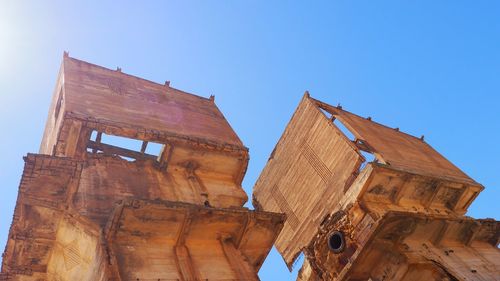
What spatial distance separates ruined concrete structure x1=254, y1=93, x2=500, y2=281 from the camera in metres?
14.7

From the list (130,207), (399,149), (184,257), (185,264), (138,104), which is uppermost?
(399,149)

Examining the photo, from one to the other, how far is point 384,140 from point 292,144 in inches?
157

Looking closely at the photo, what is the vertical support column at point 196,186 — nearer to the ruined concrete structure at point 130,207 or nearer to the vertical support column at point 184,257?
the ruined concrete structure at point 130,207

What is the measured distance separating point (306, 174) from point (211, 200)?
9.09 m

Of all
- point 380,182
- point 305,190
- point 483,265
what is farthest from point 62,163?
point 483,265

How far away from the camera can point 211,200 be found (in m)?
11.2

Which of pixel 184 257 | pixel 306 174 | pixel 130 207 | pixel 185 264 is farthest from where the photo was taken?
Answer: pixel 306 174

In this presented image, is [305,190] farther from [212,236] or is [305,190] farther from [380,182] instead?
[212,236]

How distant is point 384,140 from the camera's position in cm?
1969

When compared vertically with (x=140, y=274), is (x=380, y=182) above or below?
above

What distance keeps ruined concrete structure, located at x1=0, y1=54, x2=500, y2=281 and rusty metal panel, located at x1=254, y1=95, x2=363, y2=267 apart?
7 centimetres

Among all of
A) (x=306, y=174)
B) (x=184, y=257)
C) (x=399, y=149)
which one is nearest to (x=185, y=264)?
(x=184, y=257)

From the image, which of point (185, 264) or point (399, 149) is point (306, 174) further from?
point (185, 264)

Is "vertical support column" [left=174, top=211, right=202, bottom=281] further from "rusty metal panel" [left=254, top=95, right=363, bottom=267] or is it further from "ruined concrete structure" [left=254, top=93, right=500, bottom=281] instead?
"rusty metal panel" [left=254, top=95, right=363, bottom=267]
